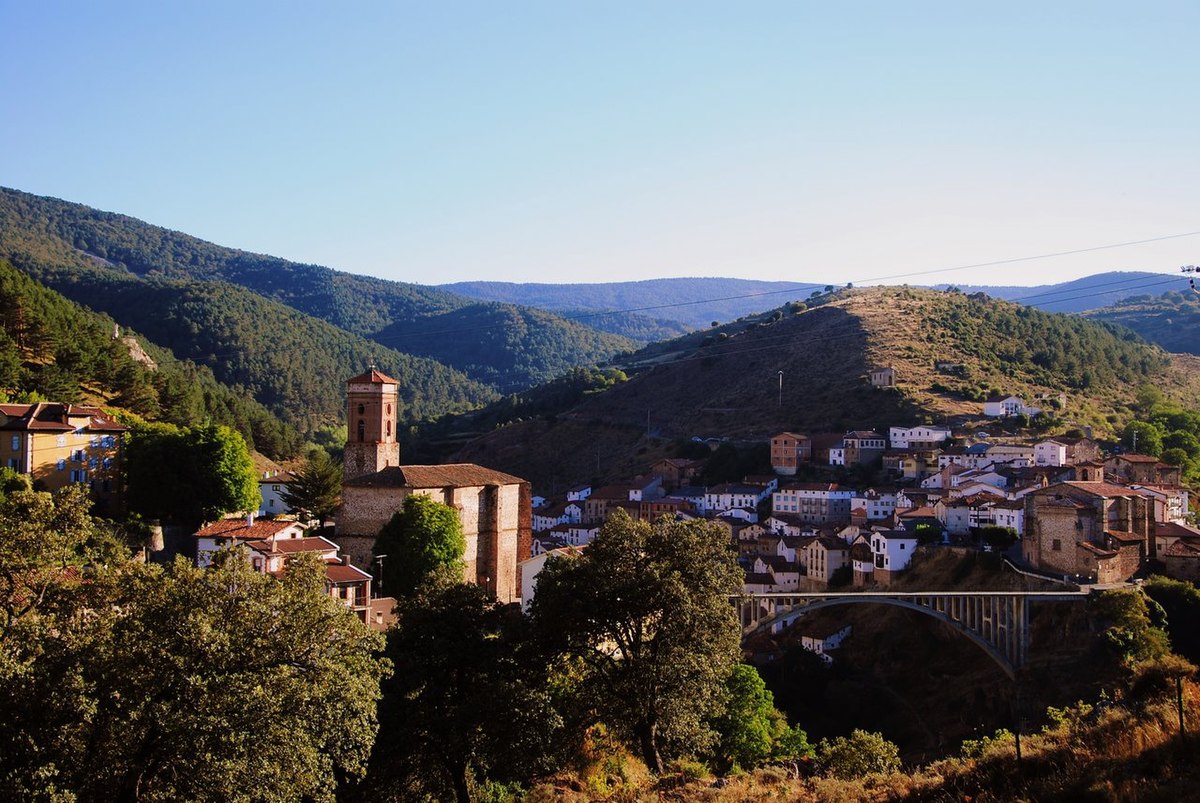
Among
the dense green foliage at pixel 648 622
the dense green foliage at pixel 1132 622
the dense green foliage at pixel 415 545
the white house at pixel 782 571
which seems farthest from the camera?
the white house at pixel 782 571

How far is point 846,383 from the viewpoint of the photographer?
93188mm

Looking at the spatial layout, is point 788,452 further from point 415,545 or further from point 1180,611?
point 415,545

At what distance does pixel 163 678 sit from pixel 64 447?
26.3m

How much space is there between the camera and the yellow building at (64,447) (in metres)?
36.9

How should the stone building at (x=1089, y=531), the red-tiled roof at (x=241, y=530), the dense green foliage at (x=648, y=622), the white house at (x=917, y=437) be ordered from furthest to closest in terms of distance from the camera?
the white house at (x=917, y=437), the stone building at (x=1089, y=531), the red-tiled roof at (x=241, y=530), the dense green foliage at (x=648, y=622)

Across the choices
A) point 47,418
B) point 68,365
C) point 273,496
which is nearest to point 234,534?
point 47,418

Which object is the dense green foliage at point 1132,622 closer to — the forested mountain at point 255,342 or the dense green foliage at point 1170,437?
the dense green foliage at point 1170,437

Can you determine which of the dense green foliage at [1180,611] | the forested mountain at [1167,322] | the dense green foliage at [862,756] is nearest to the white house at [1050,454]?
the dense green foliage at [1180,611]

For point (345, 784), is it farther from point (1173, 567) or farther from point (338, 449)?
point (338, 449)

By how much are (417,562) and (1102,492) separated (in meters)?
31.6

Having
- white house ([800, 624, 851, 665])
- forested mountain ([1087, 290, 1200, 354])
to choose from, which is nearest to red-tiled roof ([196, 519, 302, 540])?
white house ([800, 624, 851, 665])

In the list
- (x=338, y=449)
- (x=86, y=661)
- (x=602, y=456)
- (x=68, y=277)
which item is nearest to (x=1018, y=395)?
(x=602, y=456)

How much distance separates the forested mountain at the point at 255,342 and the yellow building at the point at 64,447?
75.9m

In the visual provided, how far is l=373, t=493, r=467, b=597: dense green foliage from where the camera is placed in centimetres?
3503
